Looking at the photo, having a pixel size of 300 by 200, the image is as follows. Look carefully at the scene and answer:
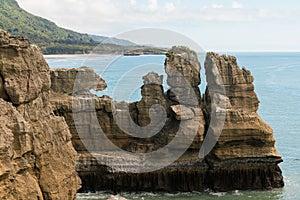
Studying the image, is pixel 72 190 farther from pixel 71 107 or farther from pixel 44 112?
pixel 71 107

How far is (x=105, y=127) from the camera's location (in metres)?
38.4

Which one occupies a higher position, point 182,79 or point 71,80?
point 182,79

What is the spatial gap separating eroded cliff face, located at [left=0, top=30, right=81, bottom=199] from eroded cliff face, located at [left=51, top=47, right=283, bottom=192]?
17.9 meters

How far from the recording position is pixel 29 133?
16859mm

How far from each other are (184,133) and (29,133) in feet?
69.5

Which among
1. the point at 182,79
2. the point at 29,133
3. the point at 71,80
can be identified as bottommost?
the point at 29,133

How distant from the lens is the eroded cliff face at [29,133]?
15.9 metres

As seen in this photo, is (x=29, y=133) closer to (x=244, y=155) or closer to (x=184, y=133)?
(x=184, y=133)

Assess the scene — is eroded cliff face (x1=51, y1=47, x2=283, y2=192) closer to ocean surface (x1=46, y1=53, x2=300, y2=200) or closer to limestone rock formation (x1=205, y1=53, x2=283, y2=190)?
limestone rock formation (x1=205, y1=53, x2=283, y2=190)

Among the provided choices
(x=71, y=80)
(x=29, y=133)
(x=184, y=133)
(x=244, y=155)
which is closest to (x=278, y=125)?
(x=244, y=155)

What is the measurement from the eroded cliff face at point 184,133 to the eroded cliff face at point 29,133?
704 inches

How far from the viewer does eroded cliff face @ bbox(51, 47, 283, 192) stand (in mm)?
36938

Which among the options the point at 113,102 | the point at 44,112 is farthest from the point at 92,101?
the point at 44,112

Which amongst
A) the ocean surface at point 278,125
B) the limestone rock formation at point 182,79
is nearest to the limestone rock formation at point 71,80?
the limestone rock formation at point 182,79
